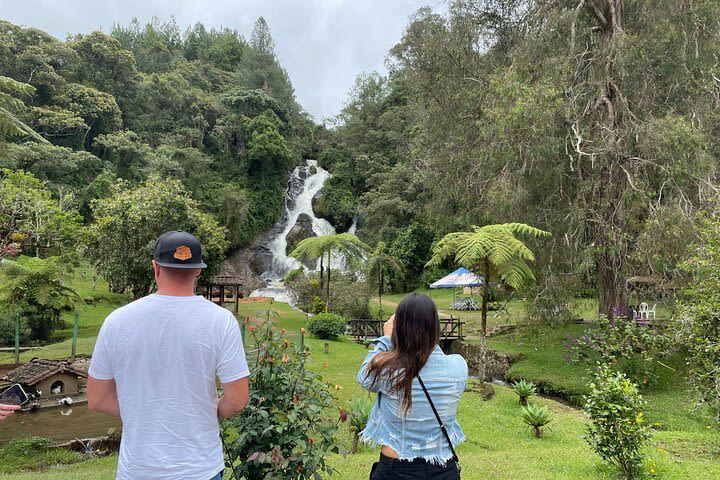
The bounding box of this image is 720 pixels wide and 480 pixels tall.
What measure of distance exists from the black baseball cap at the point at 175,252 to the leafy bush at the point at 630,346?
26.8ft

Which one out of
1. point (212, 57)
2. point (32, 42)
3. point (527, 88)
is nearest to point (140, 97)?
point (32, 42)

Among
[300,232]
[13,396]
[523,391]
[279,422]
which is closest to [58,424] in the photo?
[13,396]

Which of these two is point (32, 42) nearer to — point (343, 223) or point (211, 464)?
point (343, 223)

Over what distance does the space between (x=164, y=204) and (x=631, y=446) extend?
15991 millimetres

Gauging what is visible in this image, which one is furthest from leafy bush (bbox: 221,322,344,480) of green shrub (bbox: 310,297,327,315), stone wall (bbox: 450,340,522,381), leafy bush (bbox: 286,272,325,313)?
leafy bush (bbox: 286,272,325,313)

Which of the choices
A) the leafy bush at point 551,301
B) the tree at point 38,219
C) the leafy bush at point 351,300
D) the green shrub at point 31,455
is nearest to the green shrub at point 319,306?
the leafy bush at point 351,300

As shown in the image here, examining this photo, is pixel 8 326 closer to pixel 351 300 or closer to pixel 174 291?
pixel 351 300

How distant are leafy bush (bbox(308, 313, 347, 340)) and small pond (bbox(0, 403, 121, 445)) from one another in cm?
772

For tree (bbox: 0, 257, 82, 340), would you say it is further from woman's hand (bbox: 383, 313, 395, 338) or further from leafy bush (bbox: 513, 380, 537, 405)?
woman's hand (bbox: 383, 313, 395, 338)

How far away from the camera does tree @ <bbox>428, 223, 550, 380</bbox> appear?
9.82m

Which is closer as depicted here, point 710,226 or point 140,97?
point 710,226

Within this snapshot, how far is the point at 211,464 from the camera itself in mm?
1957

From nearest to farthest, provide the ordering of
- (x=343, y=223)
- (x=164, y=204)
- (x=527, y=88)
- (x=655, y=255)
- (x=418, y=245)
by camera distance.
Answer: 1. (x=655, y=255)
2. (x=527, y=88)
3. (x=164, y=204)
4. (x=418, y=245)
5. (x=343, y=223)

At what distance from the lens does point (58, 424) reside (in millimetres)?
8312
